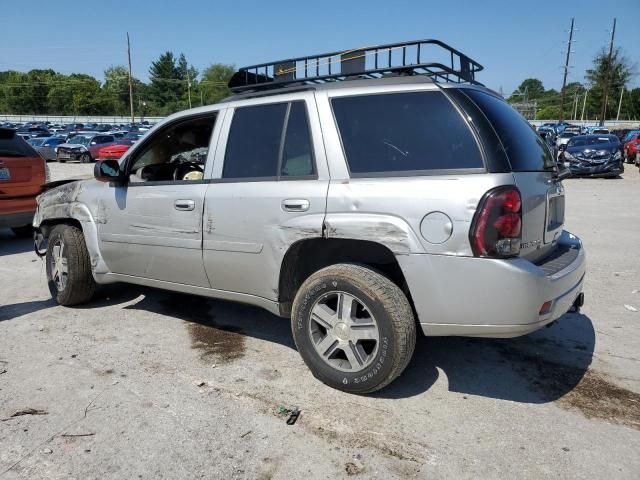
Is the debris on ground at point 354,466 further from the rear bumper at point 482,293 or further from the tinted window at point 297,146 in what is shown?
the tinted window at point 297,146

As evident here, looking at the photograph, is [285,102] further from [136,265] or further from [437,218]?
[136,265]

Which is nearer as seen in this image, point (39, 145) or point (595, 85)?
point (39, 145)

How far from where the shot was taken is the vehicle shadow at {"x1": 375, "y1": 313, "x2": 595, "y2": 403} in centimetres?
328

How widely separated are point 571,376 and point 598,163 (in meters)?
17.0

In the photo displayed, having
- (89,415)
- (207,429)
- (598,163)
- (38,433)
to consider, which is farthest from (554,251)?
(598,163)

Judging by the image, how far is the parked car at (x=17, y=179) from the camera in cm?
723

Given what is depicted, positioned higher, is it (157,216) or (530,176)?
(530,176)

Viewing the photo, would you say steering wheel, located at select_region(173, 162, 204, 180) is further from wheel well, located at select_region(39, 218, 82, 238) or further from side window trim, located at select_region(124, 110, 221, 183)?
wheel well, located at select_region(39, 218, 82, 238)

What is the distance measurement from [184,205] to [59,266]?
1.84 meters

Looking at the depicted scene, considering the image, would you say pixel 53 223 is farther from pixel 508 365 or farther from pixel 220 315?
pixel 508 365

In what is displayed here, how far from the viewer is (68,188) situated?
4.81 metres

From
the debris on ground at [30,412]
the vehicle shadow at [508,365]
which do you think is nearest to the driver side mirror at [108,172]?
the debris on ground at [30,412]

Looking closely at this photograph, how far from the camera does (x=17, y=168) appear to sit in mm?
7414

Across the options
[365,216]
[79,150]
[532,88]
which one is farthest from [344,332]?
[532,88]
